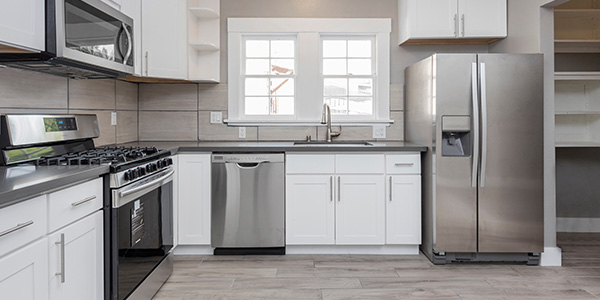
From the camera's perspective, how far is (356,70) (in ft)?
13.9

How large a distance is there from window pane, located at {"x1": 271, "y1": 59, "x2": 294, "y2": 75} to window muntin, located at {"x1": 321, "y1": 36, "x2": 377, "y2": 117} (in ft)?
0.98

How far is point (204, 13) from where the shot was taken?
3896mm

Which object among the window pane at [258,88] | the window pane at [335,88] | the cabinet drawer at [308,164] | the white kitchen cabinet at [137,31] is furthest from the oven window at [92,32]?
the window pane at [335,88]

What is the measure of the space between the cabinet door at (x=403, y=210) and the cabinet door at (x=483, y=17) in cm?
134

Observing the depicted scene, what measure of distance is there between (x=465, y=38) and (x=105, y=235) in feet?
10.5

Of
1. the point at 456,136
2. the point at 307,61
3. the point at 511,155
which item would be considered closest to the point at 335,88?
the point at 307,61

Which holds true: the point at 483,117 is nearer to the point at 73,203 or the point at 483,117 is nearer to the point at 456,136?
the point at 456,136

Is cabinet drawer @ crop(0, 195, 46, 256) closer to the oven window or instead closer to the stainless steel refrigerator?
the oven window

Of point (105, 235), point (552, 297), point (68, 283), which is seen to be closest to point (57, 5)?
point (105, 235)

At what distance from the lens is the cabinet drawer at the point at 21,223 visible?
4.57 feet

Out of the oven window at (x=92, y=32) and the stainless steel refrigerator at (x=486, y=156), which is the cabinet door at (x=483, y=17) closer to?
the stainless steel refrigerator at (x=486, y=156)

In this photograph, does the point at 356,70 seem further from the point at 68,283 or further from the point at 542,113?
the point at 68,283

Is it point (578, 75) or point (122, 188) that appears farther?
point (578, 75)

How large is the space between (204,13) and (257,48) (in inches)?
22.3
